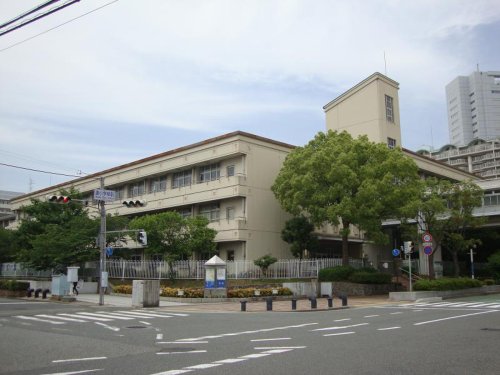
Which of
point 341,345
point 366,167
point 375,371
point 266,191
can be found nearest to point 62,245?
point 266,191

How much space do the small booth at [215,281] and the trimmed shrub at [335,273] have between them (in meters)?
7.71

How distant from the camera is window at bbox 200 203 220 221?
41.2 meters

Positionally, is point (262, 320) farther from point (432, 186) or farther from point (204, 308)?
point (432, 186)

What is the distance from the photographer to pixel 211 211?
4172 centimetres

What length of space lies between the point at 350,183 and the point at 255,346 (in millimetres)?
23024

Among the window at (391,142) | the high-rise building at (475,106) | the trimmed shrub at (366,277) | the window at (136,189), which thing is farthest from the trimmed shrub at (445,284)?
the high-rise building at (475,106)

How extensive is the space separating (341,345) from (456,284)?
24951 millimetres

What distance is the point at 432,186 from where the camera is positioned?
120 ft

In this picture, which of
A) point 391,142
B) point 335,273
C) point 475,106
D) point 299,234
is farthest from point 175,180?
point 475,106

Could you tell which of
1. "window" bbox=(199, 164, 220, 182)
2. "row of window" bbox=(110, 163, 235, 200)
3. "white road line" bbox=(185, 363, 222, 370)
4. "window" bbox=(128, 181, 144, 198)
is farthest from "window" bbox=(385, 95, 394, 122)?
"white road line" bbox=(185, 363, 222, 370)

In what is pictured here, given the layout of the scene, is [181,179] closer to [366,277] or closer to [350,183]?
[350,183]

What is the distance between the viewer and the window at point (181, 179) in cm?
4464

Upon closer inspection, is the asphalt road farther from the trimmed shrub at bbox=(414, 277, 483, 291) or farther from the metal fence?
the metal fence

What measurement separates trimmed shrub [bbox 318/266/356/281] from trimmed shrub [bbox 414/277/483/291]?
14.7 feet
